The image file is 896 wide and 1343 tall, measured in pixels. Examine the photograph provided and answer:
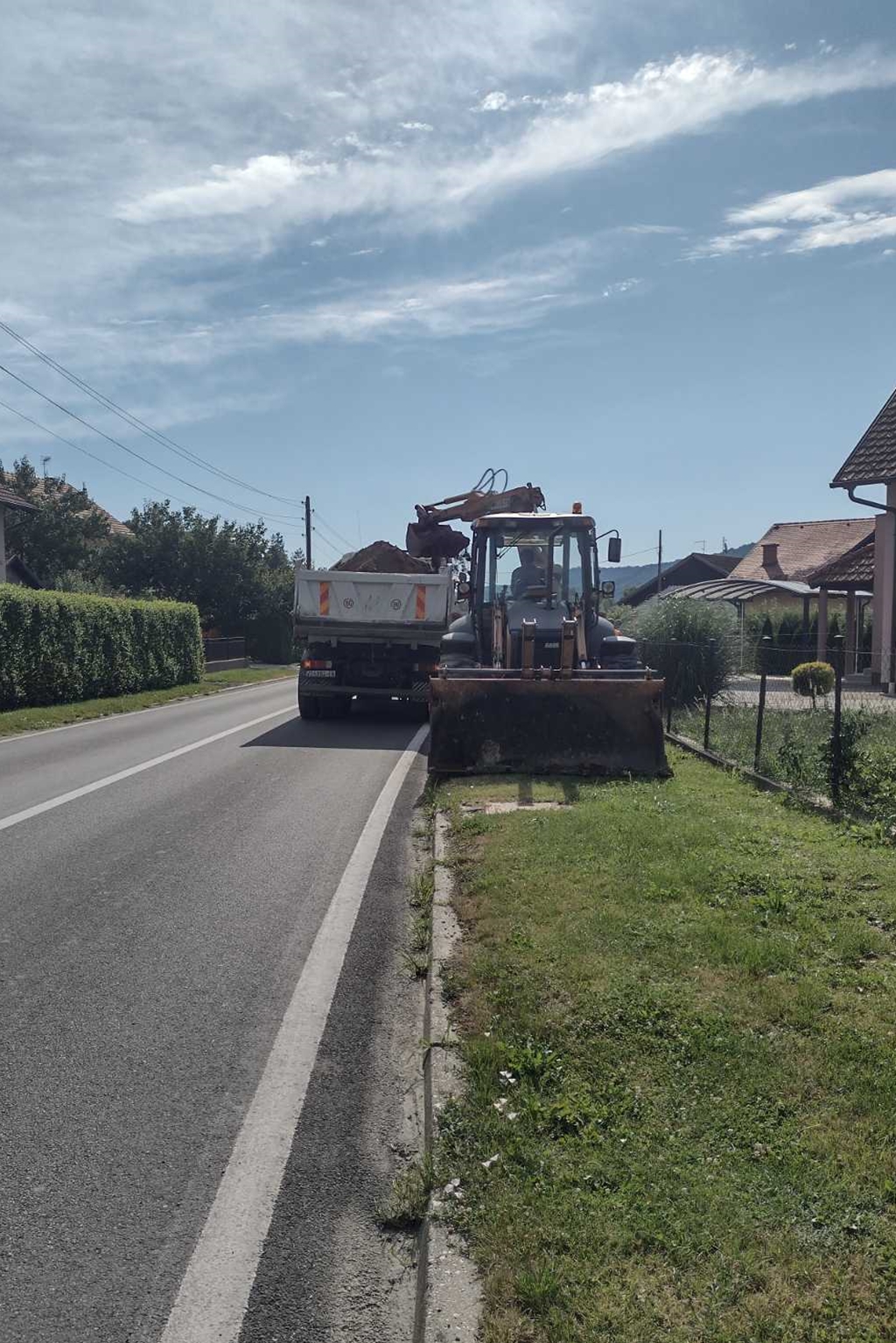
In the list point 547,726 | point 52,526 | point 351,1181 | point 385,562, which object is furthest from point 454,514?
point 52,526

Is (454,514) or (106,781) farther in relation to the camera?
(454,514)

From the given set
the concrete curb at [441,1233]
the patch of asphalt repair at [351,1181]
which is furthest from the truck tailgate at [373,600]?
the patch of asphalt repair at [351,1181]

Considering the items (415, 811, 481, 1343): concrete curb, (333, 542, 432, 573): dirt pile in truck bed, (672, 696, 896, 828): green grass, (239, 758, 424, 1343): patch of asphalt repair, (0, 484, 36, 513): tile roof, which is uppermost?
Answer: (0, 484, 36, 513): tile roof

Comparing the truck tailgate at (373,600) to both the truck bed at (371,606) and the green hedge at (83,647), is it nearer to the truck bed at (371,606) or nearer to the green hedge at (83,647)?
the truck bed at (371,606)

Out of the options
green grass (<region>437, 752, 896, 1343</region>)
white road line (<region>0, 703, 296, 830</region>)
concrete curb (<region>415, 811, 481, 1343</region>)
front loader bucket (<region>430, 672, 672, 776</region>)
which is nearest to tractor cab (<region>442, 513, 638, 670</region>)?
front loader bucket (<region>430, 672, 672, 776</region>)

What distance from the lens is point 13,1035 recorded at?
4.78 meters

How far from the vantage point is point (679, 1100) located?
3975 mm

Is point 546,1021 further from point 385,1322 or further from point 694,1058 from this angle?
point 385,1322

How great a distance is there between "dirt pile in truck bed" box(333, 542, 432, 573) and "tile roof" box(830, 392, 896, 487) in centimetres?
782

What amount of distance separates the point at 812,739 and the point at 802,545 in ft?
136

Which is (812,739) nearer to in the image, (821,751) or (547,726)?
(821,751)

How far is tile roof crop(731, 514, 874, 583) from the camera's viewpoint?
47469 mm

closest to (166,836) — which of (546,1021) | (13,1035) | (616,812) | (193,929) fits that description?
(193,929)

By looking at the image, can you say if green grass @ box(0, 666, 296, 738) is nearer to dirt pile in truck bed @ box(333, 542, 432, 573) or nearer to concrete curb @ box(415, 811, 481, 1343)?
dirt pile in truck bed @ box(333, 542, 432, 573)
